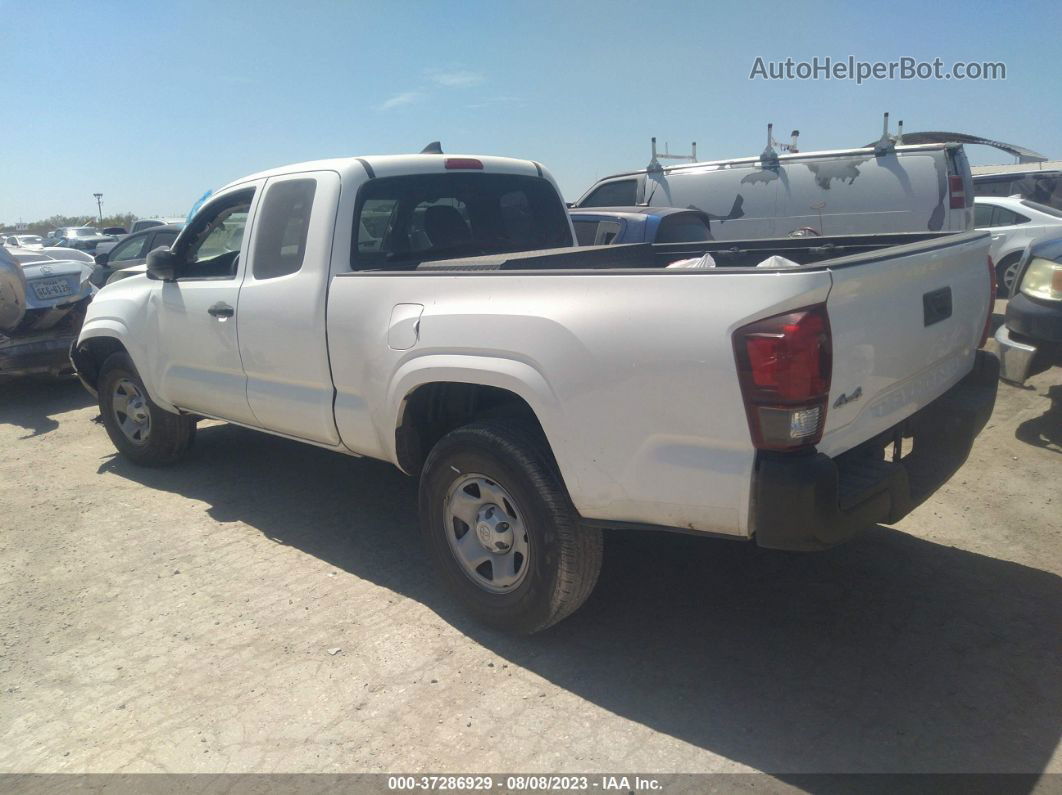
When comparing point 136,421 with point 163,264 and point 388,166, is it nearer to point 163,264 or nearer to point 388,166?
point 163,264

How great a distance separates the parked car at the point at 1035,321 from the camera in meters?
5.16

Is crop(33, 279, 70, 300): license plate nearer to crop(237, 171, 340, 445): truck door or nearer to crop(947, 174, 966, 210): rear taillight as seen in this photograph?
crop(237, 171, 340, 445): truck door

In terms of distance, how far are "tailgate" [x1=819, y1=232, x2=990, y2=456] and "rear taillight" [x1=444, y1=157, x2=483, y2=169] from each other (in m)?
2.48

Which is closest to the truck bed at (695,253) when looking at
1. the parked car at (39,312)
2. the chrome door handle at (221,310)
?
the chrome door handle at (221,310)

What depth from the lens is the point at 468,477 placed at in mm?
3572

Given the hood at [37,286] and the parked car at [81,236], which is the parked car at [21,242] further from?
the hood at [37,286]

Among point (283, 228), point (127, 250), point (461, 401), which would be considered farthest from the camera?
point (127, 250)

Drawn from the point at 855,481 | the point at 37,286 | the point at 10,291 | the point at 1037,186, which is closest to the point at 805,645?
the point at 855,481

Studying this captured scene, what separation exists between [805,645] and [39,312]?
322 inches

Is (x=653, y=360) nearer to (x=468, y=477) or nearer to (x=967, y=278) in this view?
(x=468, y=477)

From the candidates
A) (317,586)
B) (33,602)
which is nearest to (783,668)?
(317,586)

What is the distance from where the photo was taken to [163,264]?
515 cm

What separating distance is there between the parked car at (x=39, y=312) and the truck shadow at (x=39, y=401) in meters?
0.38

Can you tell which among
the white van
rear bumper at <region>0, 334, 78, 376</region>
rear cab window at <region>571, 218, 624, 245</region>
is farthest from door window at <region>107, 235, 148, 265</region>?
rear cab window at <region>571, 218, 624, 245</region>
